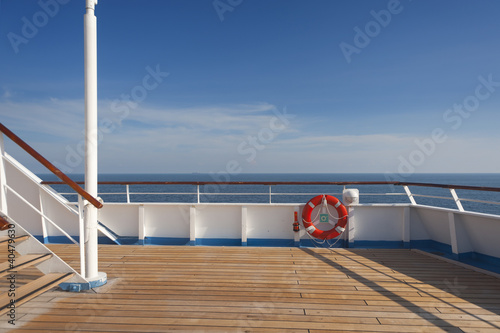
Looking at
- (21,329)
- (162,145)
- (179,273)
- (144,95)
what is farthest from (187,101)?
(21,329)

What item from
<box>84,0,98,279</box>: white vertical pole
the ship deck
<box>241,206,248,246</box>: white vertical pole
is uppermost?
<box>84,0,98,279</box>: white vertical pole

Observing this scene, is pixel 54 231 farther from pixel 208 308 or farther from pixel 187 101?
pixel 187 101

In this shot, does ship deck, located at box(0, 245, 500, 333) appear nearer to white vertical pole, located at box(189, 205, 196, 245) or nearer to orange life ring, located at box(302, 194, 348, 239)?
orange life ring, located at box(302, 194, 348, 239)

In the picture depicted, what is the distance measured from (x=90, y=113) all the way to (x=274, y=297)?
1.68 meters

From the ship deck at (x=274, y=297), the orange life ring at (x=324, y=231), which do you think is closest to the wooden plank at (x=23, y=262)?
the ship deck at (x=274, y=297)

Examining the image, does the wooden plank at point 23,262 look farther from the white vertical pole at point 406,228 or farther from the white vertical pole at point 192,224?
the white vertical pole at point 406,228

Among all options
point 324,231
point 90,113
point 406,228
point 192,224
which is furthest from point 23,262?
point 406,228

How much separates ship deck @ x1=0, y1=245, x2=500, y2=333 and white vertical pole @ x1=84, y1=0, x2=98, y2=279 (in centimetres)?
40

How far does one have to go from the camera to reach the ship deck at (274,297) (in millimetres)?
1559

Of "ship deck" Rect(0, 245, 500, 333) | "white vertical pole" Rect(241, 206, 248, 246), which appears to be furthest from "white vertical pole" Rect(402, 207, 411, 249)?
"white vertical pole" Rect(241, 206, 248, 246)

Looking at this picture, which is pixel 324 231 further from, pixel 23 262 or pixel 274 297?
pixel 23 262

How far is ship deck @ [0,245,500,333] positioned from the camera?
5.11 ft

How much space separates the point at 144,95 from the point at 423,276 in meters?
3.43

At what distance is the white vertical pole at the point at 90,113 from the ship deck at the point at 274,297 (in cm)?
40
